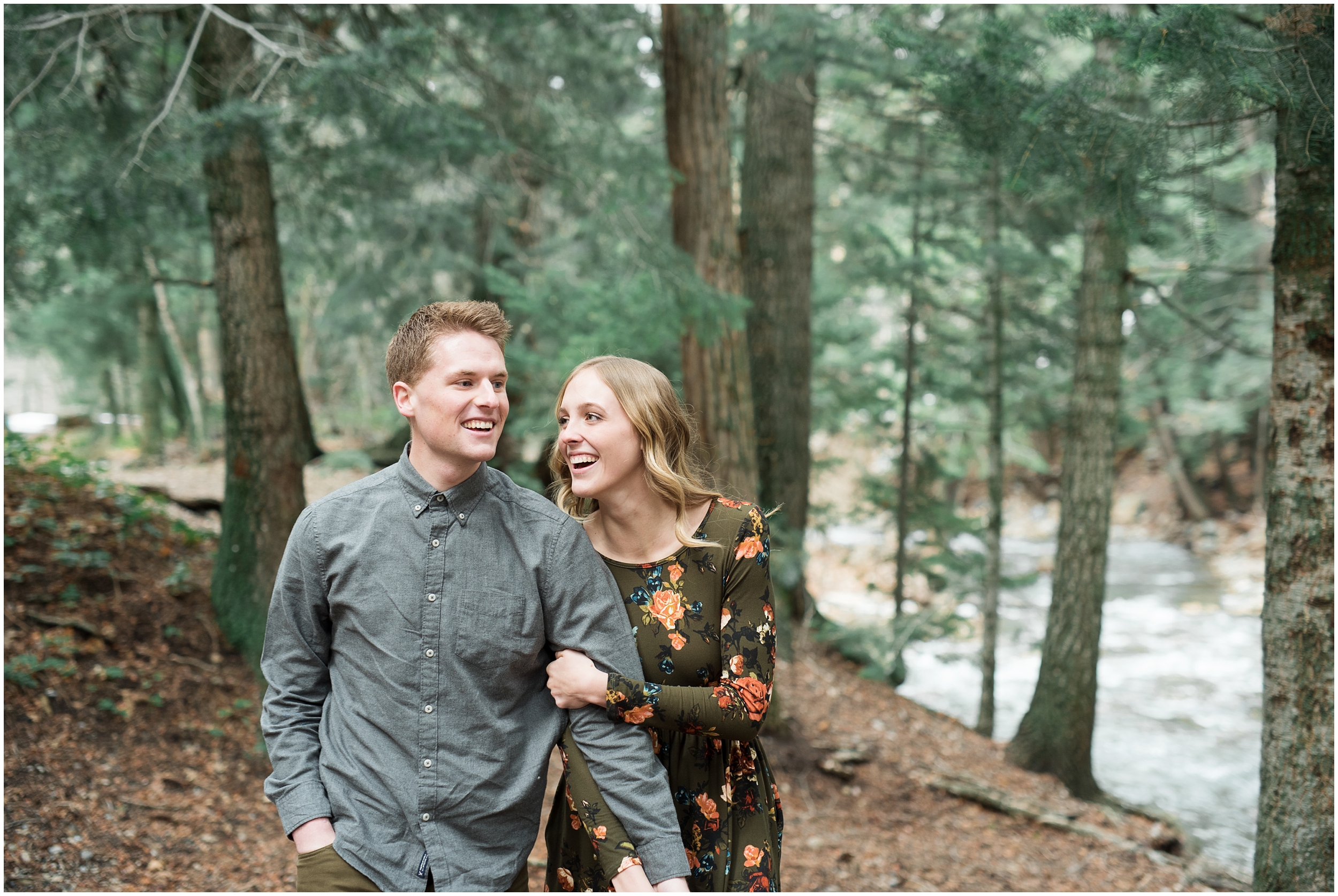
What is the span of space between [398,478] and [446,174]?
6152mm

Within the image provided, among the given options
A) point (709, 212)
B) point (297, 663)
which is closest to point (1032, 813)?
point (709, 212)

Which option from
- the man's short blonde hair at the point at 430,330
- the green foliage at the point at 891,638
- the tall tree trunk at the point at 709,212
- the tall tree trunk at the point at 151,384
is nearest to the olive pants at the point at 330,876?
the man's short blonde hair at the point at 430,330

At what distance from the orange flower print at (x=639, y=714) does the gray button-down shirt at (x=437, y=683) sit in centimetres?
3

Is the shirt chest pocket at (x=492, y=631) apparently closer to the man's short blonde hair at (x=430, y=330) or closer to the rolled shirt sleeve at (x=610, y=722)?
the rolled shirt sleeve at (x=610, y=722)

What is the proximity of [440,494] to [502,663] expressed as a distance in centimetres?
47

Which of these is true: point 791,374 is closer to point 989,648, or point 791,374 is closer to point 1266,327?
point 989,648

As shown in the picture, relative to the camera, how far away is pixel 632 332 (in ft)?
18.1

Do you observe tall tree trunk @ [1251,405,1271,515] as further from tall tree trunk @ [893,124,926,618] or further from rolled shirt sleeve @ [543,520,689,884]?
rolled shirt sleeve @ [543,520,689,884]

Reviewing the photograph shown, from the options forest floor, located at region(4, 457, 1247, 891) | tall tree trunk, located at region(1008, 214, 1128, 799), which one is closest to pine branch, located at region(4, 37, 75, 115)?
forest floor, located at region(4, 457, 1247, 891)

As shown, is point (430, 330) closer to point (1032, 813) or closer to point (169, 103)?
point (169, 103)

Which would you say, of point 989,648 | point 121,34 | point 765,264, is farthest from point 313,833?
point 989,648

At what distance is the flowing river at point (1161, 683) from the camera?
8578 mm

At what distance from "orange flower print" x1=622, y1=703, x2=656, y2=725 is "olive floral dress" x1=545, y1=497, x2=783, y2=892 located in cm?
8

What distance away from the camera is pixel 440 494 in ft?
7.53
